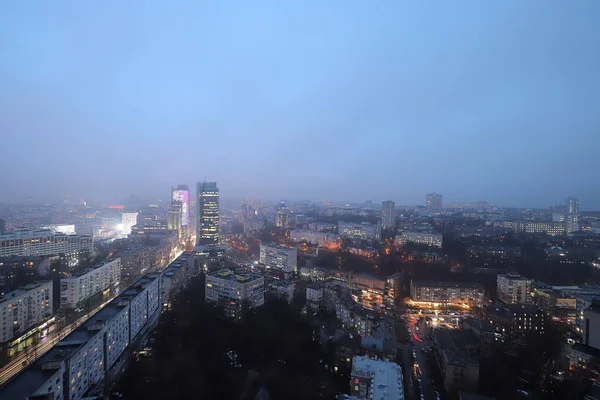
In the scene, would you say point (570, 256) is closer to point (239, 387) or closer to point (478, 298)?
point (478, 298)

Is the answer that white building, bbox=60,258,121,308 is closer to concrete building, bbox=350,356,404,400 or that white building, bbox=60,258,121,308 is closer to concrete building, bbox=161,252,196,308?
concrete building, bbox=161,252,196,308

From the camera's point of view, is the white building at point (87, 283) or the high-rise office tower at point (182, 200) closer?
the white building at point (87, 283)

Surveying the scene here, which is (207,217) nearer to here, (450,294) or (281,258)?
(281,258)

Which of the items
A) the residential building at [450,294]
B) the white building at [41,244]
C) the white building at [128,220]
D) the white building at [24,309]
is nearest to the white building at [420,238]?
the residential building at [450,294]

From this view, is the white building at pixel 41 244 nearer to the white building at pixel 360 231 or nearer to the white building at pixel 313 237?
the white building at pixel 313 237

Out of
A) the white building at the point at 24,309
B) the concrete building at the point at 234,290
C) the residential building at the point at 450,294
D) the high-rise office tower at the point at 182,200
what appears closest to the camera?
the white building at the point at 24,309

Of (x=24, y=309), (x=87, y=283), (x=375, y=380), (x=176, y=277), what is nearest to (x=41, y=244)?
(x=87, y=283)

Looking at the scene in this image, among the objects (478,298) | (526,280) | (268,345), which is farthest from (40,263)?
(526,280)

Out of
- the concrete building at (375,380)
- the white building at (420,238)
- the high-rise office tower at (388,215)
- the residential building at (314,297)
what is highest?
the high-rise office tower at (388,215)

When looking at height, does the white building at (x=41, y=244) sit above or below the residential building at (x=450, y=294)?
above

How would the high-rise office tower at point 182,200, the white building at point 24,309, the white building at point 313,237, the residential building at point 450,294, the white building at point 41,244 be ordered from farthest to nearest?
the high-rise office tower at point 182,200 → the white building at point 313,237 → the white building at point 41,244 → the residential building at point 450,294 → the white building at point 24,309
